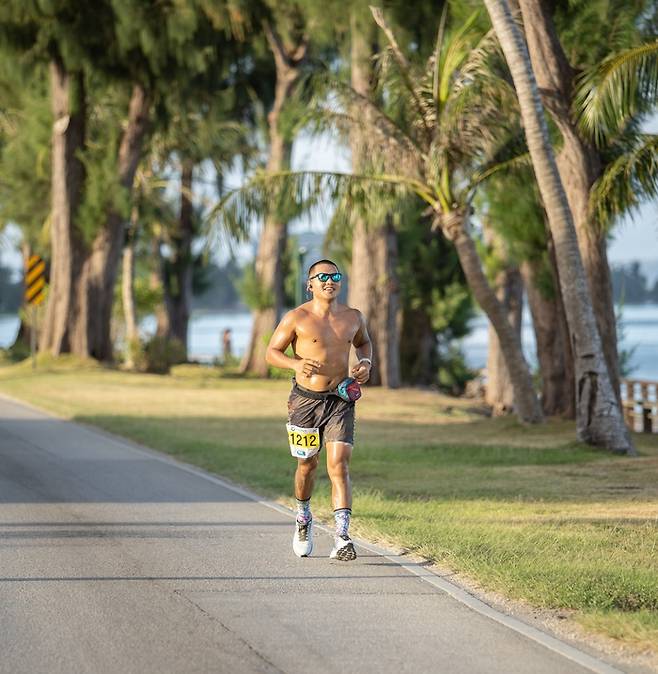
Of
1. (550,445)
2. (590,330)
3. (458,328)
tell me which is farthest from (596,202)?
(458,328)

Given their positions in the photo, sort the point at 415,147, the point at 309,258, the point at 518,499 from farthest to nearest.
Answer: the point at 309,258
the point at 415,147
the point at 518,499

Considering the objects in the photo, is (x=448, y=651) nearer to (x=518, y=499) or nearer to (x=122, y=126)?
(x=518, y=499)

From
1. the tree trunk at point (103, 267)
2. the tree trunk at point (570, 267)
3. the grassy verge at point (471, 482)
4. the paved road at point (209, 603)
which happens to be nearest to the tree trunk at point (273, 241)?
the tree trunk at point (103, 267)

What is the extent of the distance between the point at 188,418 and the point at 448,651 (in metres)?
17.8

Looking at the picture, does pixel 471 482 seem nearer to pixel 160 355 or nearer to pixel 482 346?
pixel 160 355

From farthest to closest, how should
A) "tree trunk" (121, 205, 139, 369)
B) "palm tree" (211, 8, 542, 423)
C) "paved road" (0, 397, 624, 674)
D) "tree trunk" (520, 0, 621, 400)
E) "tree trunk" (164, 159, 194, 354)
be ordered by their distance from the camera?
"tree trunk" (164, 159, 194, 354) → "tree trunk" (121, 205, 139, 369) → "palm tree" (211, 8, 542, 423) → "tree trunk" (520, 0, 621, 400) → "paved road" (0, 397, 624, 674)

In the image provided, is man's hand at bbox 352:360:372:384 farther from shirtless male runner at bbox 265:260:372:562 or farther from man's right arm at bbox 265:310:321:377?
man's right arm at bbox 265:310:321:377

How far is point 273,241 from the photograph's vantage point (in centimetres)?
3962

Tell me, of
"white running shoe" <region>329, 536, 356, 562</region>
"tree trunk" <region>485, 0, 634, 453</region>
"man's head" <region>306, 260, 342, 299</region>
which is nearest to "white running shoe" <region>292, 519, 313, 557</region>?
"white running shoe" <region>329, 536, 356, 562</region>

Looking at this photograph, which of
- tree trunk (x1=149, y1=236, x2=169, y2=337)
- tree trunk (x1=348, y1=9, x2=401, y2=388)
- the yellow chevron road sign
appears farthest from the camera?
tree trunk (x1=149, y1=236, x2=169, y2=337)

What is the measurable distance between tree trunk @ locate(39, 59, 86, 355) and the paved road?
26.2 meters

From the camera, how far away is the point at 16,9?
117 ft

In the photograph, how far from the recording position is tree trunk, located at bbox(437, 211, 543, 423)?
21.6m

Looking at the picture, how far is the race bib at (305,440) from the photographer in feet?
31.0
